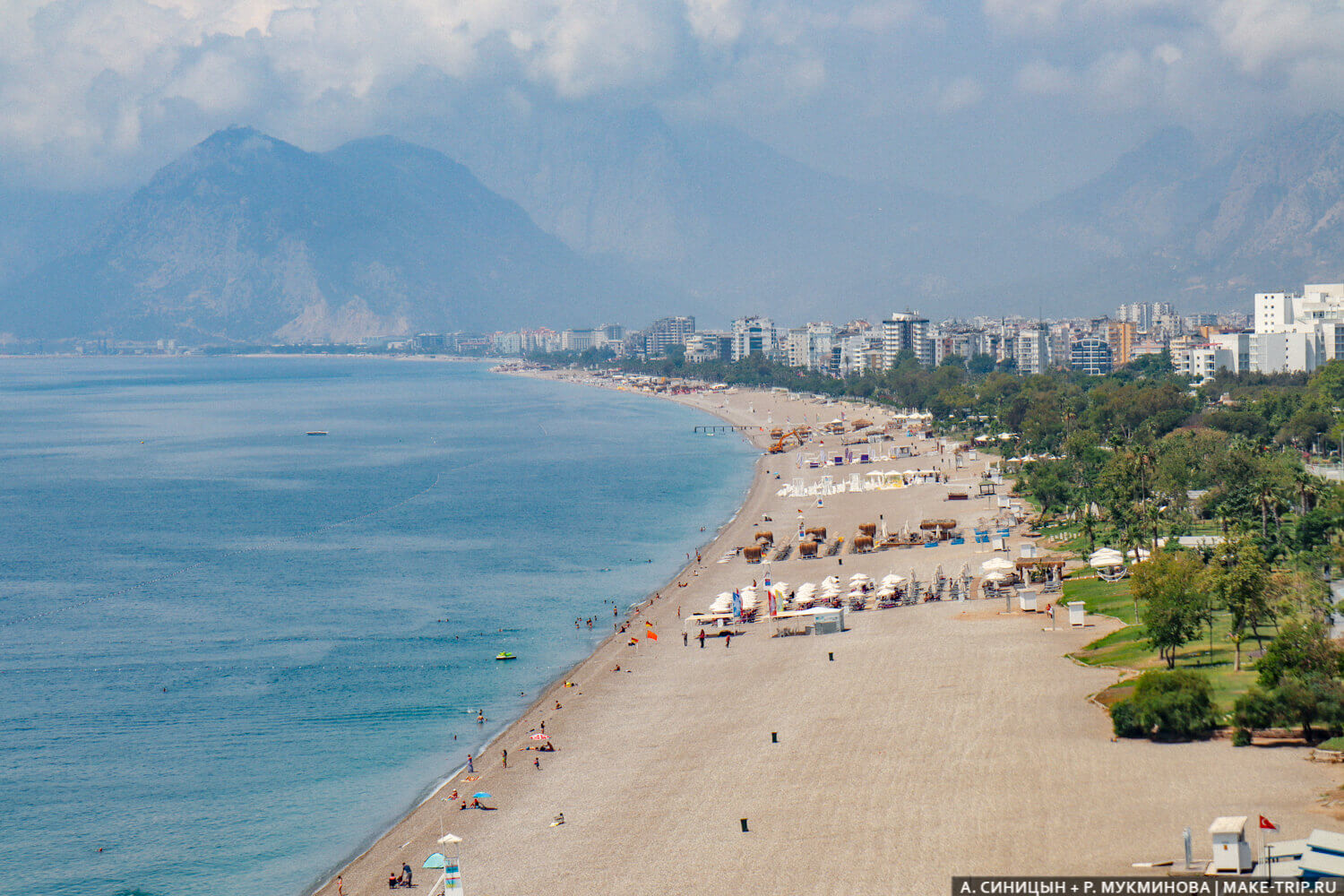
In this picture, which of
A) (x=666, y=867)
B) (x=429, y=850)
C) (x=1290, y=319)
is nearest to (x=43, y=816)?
(x=429, y=850)

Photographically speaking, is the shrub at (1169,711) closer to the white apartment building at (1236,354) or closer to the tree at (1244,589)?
the tree at (1244,589)

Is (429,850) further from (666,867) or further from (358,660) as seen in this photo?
(358,660)

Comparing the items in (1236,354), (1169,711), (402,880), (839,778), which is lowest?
(402,880)

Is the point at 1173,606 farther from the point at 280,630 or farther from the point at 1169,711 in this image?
the point at 280,630

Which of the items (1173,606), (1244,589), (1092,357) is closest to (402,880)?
(1173,606)

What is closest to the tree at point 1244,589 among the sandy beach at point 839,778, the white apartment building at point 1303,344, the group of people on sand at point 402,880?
the sandy beach at point 839,778
